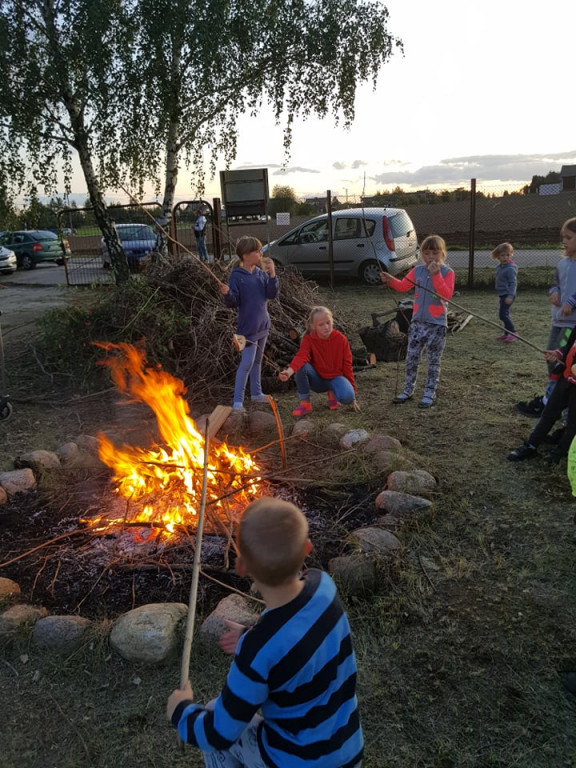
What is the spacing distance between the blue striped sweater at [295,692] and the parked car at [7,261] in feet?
82.6

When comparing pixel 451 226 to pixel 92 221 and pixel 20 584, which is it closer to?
pixel 92 221

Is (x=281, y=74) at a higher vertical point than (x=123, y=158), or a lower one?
higher

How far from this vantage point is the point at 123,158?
967 centimetres

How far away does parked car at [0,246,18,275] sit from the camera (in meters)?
23.5

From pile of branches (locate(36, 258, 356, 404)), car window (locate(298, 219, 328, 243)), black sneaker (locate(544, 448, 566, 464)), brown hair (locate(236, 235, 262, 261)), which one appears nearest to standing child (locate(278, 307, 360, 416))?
brown hair (locate(236, 235, 262, 261))

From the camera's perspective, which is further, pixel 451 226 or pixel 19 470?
pixel 451 226

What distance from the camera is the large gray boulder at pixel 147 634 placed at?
9.07 feet

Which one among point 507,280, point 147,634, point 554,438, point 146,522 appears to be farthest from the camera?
point 507,280

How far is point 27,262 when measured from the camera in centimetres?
2561

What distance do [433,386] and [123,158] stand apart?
22.0 feet

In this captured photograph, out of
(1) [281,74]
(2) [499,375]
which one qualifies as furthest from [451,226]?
A: (2) [499,375]

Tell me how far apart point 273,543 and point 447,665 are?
1.62 metres

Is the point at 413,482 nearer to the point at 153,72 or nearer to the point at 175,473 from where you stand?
the point at 175,473

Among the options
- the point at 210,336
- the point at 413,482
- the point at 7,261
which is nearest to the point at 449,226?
the point at 7,261
